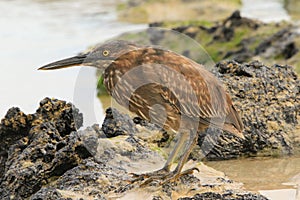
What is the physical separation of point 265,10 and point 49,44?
29.4ft

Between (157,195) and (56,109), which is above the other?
(56,109)

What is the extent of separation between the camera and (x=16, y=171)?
284 inches

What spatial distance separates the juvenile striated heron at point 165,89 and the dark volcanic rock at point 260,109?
102 centimetres

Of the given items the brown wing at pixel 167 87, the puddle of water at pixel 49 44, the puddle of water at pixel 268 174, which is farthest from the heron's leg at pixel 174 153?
the puddle of water at pixel 49 44

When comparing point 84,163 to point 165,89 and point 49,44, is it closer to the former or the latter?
point 165,89

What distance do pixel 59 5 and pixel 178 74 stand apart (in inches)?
780

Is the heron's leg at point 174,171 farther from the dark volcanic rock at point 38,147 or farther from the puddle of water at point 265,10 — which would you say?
the puddle of water at point 265,10

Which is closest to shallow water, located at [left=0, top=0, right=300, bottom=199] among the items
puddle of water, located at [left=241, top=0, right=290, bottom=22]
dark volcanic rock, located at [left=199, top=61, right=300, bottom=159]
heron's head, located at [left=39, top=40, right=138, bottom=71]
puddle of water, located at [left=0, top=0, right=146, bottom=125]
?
puddle of water, located at [left=0, top=0, right=146, bottom=125]

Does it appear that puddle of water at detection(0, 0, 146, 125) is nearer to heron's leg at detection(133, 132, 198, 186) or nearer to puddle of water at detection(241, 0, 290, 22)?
heron's leg at detection(133, 132, 198, 186)

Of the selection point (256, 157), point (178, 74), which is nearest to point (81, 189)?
point (178, 74)

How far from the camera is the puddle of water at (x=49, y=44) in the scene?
13820 mm

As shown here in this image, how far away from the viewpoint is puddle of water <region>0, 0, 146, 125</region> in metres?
13.8

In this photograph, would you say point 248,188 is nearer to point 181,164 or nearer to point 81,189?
point 181,164

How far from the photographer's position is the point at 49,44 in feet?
62.7
